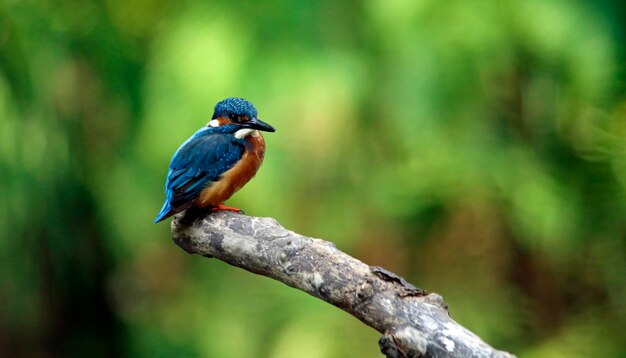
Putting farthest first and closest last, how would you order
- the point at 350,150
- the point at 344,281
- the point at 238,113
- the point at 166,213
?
the point at 350,150
the point at 238,113
the point at 166,213
the point at 344,281

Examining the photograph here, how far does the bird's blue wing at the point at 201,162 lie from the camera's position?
1885 mm

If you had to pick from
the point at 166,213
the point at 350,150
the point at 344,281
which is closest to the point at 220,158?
the point at 166,213

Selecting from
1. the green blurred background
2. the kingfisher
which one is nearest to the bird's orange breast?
the kingfisher

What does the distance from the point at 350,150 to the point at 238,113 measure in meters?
1.65

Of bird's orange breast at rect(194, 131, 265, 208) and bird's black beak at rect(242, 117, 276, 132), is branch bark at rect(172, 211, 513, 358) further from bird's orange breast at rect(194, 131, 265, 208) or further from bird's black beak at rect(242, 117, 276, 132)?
bird's black beak at rect(242, 117, 276, 132)

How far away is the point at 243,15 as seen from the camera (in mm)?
3607

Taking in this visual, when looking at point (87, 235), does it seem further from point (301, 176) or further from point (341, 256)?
point (341, 256)

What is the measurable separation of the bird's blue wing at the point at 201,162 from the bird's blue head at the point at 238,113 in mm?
37

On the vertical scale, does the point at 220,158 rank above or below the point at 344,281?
above

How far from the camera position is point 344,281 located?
146 centimetres

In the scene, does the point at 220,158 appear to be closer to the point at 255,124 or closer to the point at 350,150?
the point at 255,124

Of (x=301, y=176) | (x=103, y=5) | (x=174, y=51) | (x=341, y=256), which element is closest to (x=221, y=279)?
(x=301, y=176)

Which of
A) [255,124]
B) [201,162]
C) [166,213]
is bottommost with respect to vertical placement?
[166,213]

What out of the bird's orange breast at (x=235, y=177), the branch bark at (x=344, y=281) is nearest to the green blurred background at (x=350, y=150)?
the bird's orange breast at (x=235, y=177)
